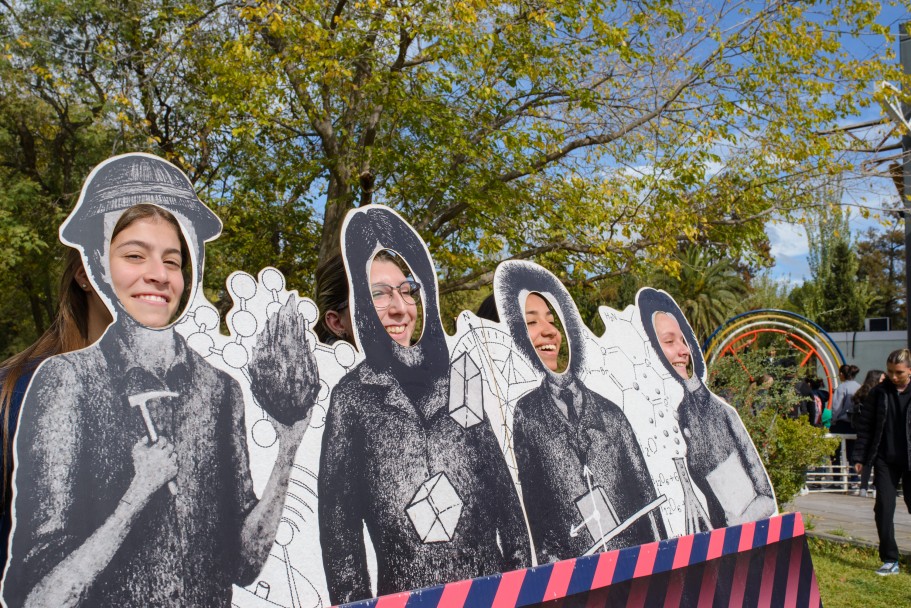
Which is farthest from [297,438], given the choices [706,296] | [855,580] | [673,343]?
[706,296]

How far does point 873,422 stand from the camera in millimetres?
6617

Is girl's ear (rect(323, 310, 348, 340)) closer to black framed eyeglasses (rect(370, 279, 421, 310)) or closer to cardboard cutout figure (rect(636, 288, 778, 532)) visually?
black framed eyeglasses (rect(370, 279, 421, 310))

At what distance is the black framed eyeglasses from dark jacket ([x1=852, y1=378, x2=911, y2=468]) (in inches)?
211

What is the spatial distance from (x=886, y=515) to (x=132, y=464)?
6343mm

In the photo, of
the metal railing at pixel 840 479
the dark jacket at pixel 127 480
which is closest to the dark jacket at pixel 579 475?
the dark jacket at pixel 127 480

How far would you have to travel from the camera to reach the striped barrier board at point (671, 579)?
7.36 feet

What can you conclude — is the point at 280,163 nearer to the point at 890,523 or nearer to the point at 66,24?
the point at 66,24

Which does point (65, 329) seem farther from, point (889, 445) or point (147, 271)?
point (889, 445)

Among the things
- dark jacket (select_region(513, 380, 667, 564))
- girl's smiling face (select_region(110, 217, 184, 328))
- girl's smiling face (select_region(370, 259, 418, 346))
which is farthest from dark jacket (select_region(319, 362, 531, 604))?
girl's smiling face (select_region(110, 217, 184, 328))

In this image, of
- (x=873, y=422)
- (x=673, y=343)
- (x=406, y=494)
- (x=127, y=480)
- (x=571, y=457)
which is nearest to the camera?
(x=127, y=480)

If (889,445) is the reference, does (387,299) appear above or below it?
above

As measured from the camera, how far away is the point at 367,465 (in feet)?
7.47

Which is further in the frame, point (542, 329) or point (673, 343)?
point (673, 343)

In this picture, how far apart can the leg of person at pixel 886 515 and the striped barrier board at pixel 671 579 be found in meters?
3.49
